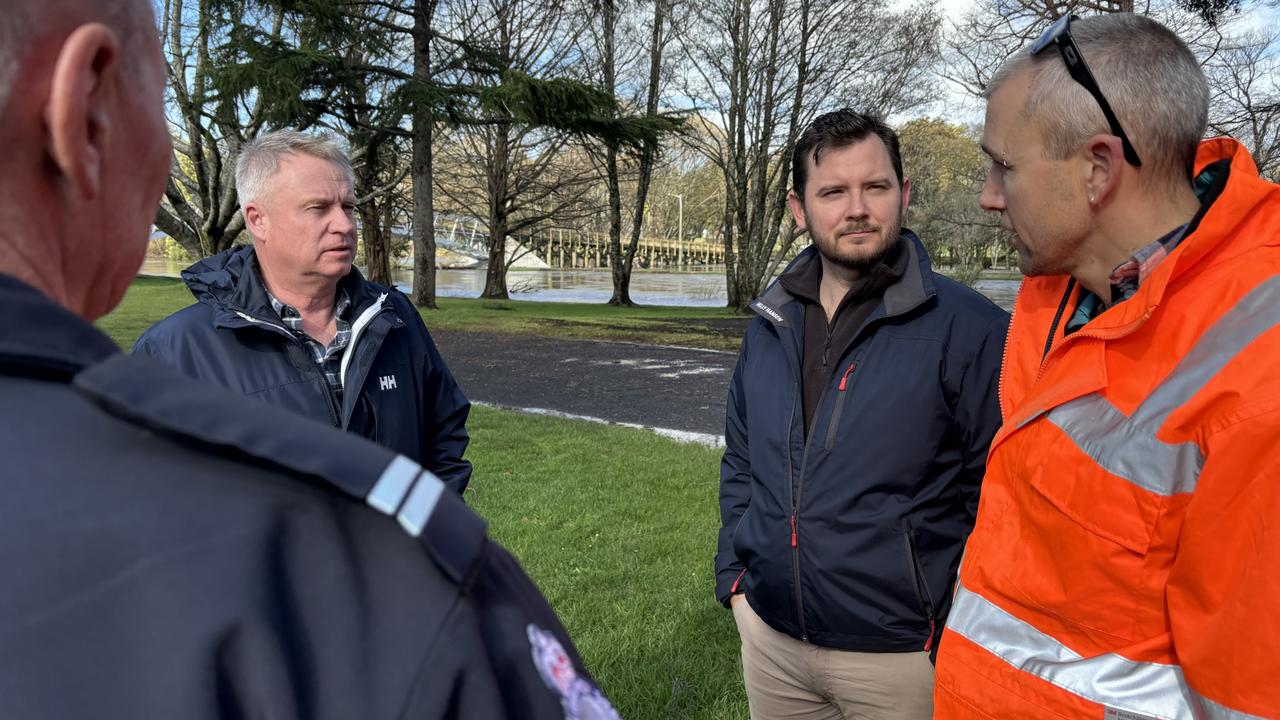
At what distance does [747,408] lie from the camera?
2.65 m

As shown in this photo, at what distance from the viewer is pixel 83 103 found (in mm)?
660

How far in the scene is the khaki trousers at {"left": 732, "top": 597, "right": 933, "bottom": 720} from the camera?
89.8 inches

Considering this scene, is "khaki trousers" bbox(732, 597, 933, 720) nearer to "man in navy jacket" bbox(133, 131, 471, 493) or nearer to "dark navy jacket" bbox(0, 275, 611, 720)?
"man in navy jacket" bbox(133, 131, 471, 493)

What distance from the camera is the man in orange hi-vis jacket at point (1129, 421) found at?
123cm

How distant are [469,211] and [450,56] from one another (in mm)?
15684

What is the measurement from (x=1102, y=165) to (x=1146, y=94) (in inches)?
5.8

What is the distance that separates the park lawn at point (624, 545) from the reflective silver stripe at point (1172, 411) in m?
2.39

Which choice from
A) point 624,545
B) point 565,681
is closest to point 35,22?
point 565,681

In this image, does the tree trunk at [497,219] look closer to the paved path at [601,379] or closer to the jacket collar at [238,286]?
the paved path at [601,379]

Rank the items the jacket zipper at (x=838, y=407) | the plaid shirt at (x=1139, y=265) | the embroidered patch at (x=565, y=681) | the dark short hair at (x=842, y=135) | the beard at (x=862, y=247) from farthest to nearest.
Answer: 1. the dark short hair at (x=842, y=135)
2. the beard at (x=862, y=247)
3. the jacket zipper at (x=838, y=407)
4. the plaid shirt at (x=1139, y=265)
5. the embroidered patch at (x=565, y=681)

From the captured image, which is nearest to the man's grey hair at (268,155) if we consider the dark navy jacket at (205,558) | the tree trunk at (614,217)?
the dark navy jacket at (205,558)

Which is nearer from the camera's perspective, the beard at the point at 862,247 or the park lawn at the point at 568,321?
the beard at the point at 862,247

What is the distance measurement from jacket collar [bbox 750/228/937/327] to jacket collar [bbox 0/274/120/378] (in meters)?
2.08

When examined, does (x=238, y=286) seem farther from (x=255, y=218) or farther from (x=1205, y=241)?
(x=1205, y=241)
